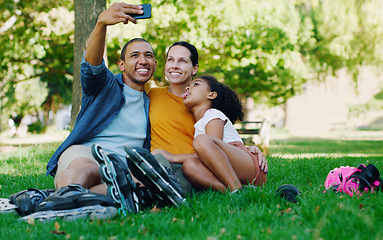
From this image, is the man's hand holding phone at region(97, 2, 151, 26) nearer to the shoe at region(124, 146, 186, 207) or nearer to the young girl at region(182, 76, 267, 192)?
the young girl at region(182, 76, 267, 192)

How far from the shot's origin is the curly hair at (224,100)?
3.62 metres

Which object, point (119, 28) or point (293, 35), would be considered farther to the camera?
point (293, 35)

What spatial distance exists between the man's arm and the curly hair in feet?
3.25

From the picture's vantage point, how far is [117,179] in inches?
102

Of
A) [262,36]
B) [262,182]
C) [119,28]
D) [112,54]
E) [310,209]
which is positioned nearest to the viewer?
[310,209]

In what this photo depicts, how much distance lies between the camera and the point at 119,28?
1010cm

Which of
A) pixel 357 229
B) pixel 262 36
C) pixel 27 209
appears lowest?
pixel 27 209

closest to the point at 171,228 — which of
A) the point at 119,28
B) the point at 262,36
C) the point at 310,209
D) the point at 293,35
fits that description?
the point at 310,209

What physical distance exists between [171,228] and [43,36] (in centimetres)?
1156

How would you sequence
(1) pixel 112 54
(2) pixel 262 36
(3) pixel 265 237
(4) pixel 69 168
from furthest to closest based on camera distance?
(1) pixel 112 54
(2) pixel 262 36
(4) pixel 69 168
(3) pixel 265 237

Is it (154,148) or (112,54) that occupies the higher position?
(112,54)

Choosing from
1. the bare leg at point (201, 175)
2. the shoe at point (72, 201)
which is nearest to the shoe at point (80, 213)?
the shoe at point (72, 201)

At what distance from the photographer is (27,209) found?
2703 mm

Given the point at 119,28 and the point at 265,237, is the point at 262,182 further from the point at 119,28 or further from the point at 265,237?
the point at 119,28
